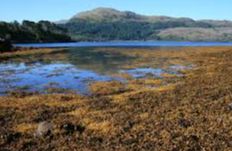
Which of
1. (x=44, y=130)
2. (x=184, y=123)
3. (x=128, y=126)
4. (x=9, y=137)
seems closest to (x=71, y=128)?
(x=44, y=130)

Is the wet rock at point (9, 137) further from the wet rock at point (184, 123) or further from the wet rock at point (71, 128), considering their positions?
the wet rock at point (184, 123)

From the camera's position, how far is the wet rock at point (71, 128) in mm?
23306

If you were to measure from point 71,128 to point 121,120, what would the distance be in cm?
354

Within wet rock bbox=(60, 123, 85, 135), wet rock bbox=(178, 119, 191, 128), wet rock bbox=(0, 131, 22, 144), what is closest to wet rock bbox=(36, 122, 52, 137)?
wet rock bbox=(60, 123, 85, 135)

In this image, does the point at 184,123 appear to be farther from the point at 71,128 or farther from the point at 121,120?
the point at 71,128

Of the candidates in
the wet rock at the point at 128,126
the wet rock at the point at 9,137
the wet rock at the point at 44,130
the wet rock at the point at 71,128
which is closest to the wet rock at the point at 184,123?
the wet rock at the point at 128,126

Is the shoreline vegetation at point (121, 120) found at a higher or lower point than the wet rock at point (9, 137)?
lower

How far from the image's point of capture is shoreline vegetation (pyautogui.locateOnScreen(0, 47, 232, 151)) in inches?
833

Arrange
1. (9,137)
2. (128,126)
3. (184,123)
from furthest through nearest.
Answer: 1. (184,123)
2. (128,126)
3. (9,137)

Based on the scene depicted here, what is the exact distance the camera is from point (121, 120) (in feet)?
84.8

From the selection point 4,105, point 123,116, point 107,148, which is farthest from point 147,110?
point 4,105

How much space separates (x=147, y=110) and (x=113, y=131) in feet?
19.6

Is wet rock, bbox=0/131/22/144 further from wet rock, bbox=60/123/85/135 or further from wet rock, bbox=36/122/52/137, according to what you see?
wet rock, bbox=60/123/85/135

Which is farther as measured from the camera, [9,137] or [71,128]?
[71,128]
